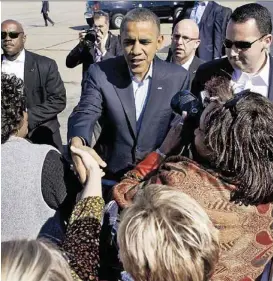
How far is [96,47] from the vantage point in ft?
17.4

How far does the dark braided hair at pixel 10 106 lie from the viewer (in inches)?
84.1

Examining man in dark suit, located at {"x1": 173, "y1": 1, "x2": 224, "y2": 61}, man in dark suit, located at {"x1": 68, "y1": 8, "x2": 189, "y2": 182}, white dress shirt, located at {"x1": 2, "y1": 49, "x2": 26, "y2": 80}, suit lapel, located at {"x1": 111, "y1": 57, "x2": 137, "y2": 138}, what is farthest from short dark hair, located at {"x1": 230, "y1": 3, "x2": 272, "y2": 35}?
man in dark suit, located at {"x1": 173, "y1": 1, "x2": 224, "y2": 61}

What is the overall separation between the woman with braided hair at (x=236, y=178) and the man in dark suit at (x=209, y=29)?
353 centimetres

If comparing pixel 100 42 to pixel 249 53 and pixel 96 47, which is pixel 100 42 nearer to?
pixel 96 47

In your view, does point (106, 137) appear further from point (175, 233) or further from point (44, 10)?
point (44, 10)

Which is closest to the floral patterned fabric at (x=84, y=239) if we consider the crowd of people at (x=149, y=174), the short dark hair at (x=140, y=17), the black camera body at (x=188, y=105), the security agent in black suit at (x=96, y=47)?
the crowd of people at (x=149, y=174)

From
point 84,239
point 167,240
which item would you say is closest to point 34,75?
point 84,239

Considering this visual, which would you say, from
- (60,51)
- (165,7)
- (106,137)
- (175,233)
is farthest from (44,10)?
(175,233)

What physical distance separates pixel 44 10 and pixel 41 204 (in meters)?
18.9

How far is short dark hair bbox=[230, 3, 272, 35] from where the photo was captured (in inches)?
114

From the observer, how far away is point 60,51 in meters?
13.6

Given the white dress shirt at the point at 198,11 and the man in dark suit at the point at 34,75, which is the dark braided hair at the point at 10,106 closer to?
the man in dark suit at the point at 34,75

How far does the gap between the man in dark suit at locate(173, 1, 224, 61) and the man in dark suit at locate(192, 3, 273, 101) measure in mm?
2277

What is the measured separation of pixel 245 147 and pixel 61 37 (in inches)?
609
